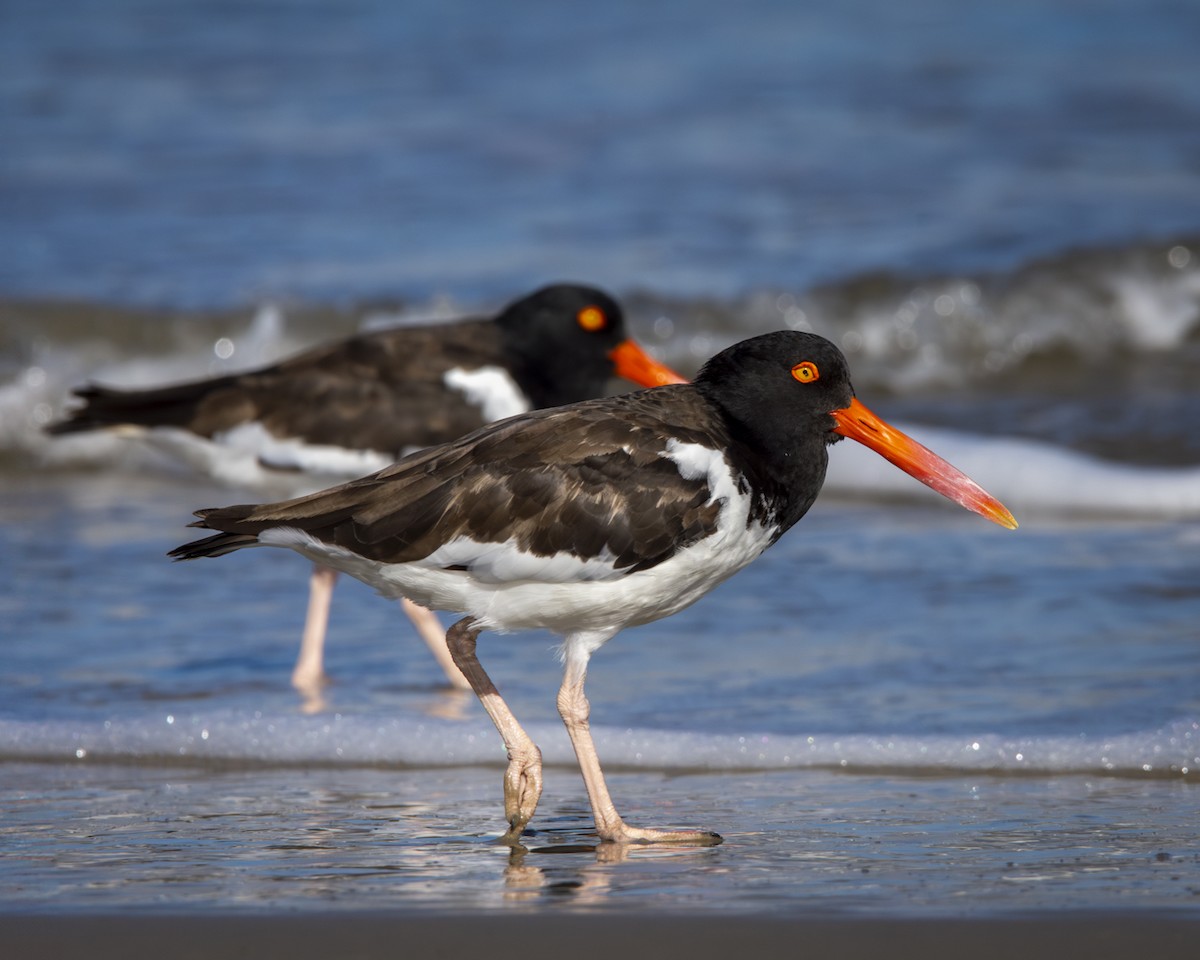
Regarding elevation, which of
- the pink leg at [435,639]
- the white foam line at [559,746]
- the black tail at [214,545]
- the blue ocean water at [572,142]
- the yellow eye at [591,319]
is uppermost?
the blue ocean water at [572,142]

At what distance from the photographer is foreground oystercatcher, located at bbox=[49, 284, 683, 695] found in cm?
680

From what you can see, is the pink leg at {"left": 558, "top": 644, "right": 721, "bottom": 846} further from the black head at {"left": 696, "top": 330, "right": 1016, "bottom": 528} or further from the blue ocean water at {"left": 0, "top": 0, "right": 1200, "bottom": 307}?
the blue ocean water at {"left": 0, "top": 0, "right": 1200, "bottom": 307}

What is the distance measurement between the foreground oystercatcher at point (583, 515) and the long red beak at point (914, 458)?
9 centimetres

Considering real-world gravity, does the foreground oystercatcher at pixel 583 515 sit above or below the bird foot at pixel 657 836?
above

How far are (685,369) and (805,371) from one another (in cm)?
708

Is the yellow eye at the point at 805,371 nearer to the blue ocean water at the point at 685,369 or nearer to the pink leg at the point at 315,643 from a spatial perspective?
the blue ocean water at the point at 685,369

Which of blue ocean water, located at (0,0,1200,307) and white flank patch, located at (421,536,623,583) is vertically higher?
blue ocean water, located at (0,0,1200,307)

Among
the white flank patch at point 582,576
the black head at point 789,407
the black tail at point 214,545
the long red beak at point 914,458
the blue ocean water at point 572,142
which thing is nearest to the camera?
the white flank patch at point 582,576

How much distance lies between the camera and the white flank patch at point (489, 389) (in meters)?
6.77

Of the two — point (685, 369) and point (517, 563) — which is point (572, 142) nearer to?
point (685, 369)

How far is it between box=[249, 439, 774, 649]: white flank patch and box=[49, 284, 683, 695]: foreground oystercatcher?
2.18 metres

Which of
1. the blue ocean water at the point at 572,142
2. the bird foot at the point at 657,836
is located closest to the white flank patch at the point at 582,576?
the bird foot at the point at 657,836

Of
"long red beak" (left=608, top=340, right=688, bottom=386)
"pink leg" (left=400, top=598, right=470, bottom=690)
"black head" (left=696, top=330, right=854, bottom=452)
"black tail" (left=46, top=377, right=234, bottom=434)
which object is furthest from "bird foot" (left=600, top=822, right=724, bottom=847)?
"black tail" (left=46, top=377, right=234, bottom=434)

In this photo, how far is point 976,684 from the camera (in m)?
5.78
